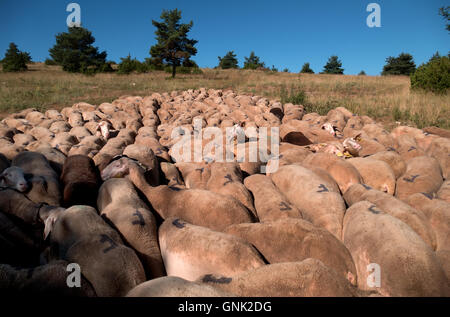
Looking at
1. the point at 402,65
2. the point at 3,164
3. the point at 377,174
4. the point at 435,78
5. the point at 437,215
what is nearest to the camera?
the point at 437,215

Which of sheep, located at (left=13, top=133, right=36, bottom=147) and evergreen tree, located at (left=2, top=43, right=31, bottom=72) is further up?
evergreen tree, located at (left=2, top=43, right=31, bottom=72)

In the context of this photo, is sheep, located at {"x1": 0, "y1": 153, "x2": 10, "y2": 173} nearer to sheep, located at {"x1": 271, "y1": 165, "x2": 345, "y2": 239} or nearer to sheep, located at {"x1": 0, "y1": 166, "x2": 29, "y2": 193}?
sheep, located at {"x1": 0, "y1": 166, "x2": 29, "y2": 193}

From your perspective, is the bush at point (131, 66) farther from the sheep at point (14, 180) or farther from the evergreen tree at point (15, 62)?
the sheep at point (14, 180)

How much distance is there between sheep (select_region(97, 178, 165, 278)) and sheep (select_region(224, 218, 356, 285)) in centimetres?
114

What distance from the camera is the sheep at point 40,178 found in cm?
526

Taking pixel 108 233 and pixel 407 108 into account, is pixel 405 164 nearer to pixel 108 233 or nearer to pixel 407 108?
pixel 108 233

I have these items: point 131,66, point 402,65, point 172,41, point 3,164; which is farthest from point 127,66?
point 402,65

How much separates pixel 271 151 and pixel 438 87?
16.1m

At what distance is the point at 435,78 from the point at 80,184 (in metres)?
21.4

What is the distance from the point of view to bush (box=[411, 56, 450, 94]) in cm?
1702

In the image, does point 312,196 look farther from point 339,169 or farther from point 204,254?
point 204,254

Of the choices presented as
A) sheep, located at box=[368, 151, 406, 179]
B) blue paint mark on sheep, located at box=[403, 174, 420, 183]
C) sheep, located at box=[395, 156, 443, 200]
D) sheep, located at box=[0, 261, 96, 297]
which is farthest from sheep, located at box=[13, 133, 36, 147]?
blue paint mark on sheep, located at box=[403, 174, 420, 183]

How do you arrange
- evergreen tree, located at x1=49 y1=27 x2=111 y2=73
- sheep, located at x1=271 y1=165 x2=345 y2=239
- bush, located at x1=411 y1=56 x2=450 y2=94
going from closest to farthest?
1. sheep, located at x1=271 y1=165 x2=345 y2=239
2. bush, located at x1=411 y1=56 x2=450 y2=94
3. evergreen tree, located at x1=49 y1=27 x2=111 y2=73

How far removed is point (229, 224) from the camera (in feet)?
13.9
